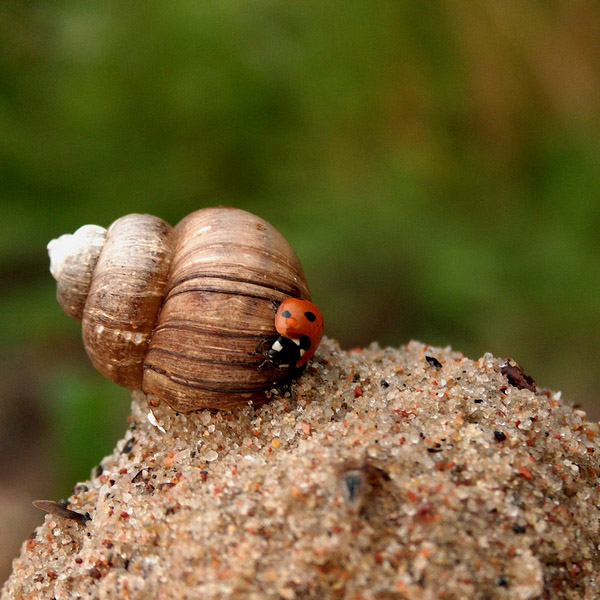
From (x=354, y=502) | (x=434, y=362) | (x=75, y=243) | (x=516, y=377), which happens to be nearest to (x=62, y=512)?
(x=75, y=243)

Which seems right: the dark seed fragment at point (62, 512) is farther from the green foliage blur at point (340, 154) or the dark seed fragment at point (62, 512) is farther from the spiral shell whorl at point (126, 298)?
the green foliage blur at point (340, 154)

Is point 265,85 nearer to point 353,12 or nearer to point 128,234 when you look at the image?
point 353,12

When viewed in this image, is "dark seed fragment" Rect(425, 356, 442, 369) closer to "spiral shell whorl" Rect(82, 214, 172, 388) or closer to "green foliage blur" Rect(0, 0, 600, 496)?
"spiral shell whorl" Rect(82, 214, 172, 388)

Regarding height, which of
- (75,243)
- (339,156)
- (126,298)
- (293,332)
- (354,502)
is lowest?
(354,502)

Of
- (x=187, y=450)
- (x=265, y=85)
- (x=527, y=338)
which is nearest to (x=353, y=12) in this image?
(x=265, y=85)

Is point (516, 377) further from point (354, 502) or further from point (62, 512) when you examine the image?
point (62, 512)

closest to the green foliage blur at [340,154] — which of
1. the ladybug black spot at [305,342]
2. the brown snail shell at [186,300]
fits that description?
the brown snail shell at [186,300]
